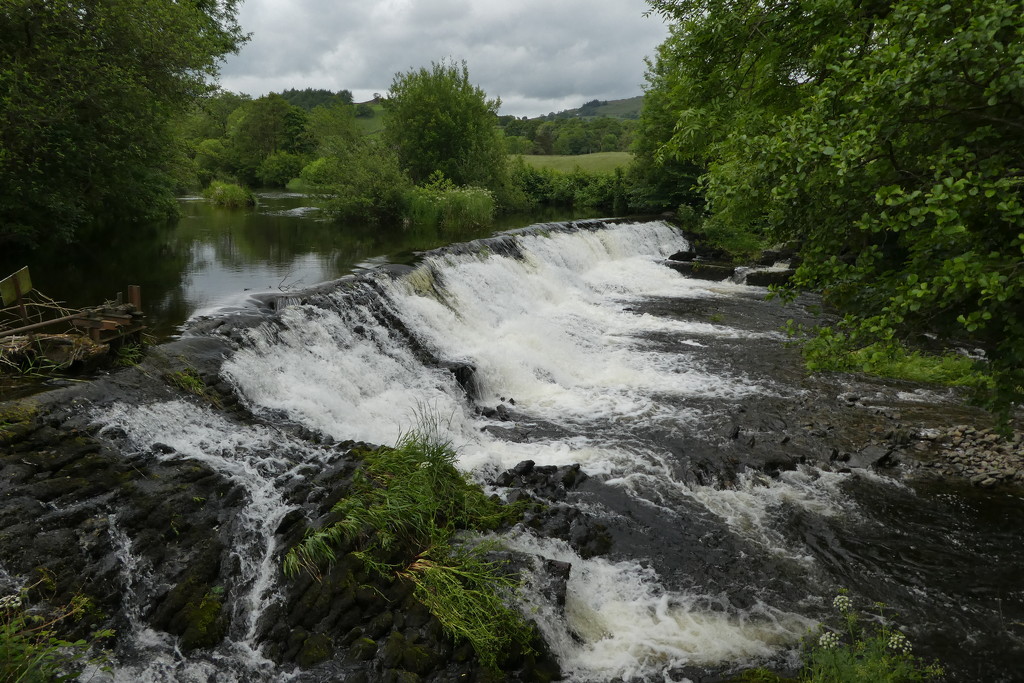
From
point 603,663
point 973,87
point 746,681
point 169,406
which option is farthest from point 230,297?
point 973,87

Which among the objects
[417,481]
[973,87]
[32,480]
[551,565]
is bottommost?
[551,565]

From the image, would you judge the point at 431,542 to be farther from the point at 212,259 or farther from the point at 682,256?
the point at 682,256

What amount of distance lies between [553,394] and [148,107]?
15119 millimetres

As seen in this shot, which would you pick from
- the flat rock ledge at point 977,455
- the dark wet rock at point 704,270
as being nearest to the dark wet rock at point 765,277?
the dark wet rock at point 704,270

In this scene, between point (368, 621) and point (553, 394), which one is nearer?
point (368, 621)

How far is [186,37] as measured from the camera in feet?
53.9

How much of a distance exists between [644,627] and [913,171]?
505cm

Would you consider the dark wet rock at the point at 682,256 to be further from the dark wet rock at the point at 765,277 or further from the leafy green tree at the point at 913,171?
the leafy green tree at the point at 913,171

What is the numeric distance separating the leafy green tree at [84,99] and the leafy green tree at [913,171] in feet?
51.1

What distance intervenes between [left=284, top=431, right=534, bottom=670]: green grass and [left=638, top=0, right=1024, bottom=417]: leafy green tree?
162 inches

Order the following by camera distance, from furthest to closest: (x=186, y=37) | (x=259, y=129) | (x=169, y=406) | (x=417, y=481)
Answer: (x=259, y=129)
(x=186, y=37)
(x=169, y=406)
(x=417, y=481)

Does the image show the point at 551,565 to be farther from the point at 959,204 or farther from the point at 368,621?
the point at 959,204

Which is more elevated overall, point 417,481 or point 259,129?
point 259,129

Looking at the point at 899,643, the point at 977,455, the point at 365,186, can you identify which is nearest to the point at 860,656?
the point at 899,643
